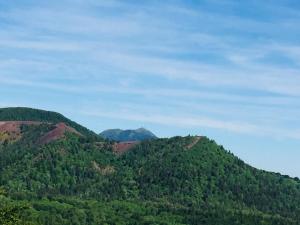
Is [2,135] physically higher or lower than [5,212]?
higher

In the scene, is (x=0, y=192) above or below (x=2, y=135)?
below

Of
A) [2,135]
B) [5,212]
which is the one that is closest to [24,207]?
[5,212]

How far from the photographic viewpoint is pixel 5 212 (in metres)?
89.0

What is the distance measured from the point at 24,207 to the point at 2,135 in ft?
36.7

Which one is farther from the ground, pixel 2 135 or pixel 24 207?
pixel 2 135

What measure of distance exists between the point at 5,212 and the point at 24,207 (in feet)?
9.17

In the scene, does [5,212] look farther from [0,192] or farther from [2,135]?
[2,135]

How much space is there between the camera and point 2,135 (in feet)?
300

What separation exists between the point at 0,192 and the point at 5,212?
117 inches

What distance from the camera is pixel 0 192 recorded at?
8950 centimetres

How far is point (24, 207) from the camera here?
293 ft

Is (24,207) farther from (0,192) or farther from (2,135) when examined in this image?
(2,135)

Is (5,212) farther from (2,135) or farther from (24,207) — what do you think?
(2,135)
